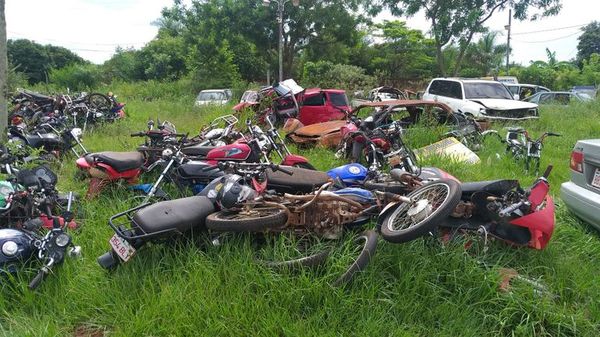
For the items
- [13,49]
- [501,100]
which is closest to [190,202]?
[501,100]

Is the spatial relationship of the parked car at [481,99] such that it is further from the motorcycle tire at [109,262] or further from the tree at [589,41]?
the tree at [589,41]

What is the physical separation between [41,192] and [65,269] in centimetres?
92

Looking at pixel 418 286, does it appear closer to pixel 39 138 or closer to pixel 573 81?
pixel 39 138

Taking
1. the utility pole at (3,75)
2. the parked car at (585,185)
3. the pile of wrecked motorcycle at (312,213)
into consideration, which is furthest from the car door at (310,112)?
the parked car at (585,185)

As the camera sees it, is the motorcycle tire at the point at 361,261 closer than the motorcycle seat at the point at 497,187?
Yes

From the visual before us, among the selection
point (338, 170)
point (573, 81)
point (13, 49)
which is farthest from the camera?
point (13, 49)

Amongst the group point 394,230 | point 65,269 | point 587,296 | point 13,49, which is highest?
point 13,49

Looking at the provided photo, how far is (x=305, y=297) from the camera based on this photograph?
294cm

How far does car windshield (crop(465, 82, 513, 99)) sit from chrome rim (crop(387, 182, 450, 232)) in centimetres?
981

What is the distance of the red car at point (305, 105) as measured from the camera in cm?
1131

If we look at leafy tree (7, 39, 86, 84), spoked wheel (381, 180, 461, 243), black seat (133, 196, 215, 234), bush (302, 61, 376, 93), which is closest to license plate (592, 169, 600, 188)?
spoked wheel (381, 180, 461, 243)

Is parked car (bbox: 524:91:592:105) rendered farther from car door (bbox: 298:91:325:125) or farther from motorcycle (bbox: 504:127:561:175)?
motorcycle (bbox: 504:127:561:175)

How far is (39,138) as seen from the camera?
23.5 ft

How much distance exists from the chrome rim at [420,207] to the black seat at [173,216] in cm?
149
